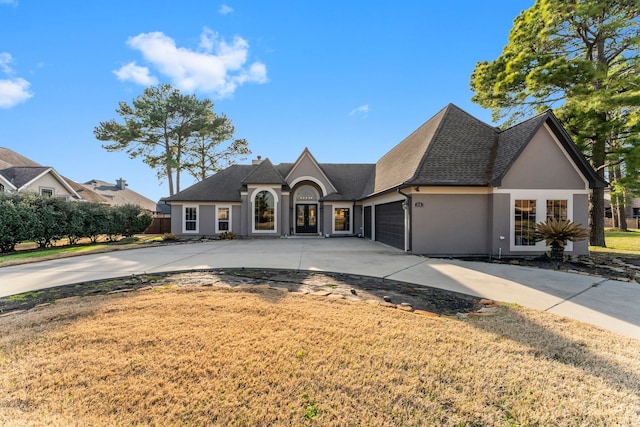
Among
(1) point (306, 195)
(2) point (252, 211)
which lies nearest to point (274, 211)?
(2) point (252, 211)

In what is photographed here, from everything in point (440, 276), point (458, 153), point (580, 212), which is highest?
point (458, 153)

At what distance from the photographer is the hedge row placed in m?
12.8

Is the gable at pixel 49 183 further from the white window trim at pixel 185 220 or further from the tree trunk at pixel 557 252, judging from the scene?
the tree trunk at pixel 557 252

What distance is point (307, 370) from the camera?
2863 mm

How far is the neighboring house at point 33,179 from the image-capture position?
2188 centimetres

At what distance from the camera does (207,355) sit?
3094 mm

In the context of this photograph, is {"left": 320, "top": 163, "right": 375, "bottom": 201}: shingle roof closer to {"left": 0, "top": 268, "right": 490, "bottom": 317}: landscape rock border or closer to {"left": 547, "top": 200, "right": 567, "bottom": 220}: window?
{"left": 547, "top": 200, "right": 567, "bottom": 220}: window

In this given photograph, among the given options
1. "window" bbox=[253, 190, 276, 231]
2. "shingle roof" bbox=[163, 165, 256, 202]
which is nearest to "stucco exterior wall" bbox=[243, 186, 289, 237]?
"window" bbox=[253, 190, 276, 231]

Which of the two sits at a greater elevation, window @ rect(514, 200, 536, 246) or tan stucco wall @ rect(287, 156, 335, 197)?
tan stucco wall @ rect(287, 156, 335, 197)

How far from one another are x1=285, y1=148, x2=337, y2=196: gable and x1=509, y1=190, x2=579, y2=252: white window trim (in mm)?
11729

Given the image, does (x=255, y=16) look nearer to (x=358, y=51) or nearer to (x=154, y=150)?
(x=358, y=51)

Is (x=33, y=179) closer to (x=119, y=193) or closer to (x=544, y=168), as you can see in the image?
(x=119, y=193)

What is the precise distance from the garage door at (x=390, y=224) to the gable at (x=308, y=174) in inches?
192

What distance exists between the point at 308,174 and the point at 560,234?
14726 millimetres
